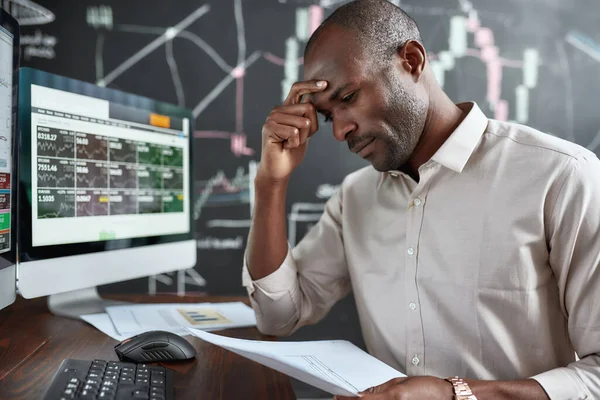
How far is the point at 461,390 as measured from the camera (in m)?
0.80

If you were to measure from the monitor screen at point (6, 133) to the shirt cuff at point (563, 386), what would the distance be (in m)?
0.90

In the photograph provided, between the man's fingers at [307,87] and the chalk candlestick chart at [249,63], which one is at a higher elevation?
the chalk candlestick chart at [249,63]

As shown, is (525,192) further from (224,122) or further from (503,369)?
(224,122)

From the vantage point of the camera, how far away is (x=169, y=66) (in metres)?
2.00

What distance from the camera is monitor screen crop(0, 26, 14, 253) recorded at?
82cm

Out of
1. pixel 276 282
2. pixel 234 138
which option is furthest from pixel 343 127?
pixel 234 138

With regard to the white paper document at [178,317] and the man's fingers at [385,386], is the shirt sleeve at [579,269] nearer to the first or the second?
the man's fingers at [385,386]

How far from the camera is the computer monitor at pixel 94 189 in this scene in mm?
1032

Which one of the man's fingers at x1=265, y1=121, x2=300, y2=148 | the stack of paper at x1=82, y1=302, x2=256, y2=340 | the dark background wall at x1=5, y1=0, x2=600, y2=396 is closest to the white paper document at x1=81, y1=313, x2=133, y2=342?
the stack of paper at x1=82, y1=302, x2=256, y2=340

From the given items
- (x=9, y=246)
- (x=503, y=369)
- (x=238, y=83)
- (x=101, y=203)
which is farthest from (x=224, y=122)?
(x=503, y=369)

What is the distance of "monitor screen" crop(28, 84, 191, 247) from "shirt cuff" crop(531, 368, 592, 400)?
93 centimetres

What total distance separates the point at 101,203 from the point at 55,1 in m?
1.16

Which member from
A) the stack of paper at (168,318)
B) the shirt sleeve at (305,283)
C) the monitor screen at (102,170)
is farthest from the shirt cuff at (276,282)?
the monitor screen at (102,170)

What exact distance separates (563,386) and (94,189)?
1002 millimetres
